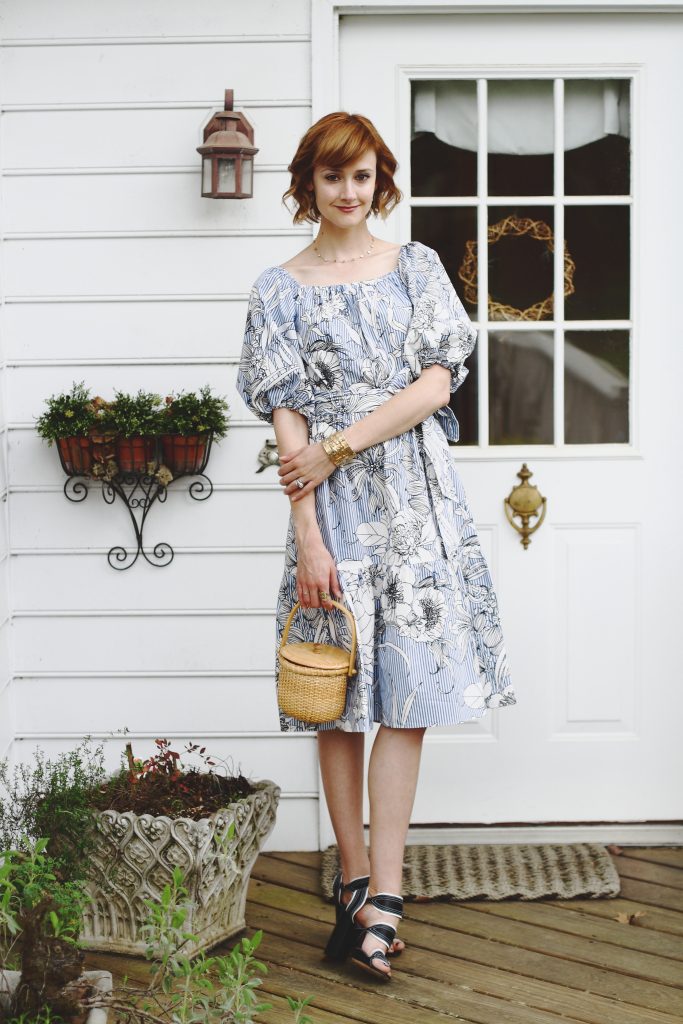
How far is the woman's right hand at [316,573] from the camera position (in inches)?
101

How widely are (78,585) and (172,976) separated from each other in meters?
1.52

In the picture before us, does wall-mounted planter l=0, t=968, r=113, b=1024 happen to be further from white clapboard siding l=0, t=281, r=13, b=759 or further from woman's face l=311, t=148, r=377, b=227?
woman's face l=311, t=148, r=377, b=227

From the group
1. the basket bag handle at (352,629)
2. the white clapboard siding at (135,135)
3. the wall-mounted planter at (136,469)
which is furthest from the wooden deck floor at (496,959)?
the white clapboard siding at (135,135)

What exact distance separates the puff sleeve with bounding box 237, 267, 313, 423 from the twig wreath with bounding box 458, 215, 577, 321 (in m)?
0.85

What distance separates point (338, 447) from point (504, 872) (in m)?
1.29

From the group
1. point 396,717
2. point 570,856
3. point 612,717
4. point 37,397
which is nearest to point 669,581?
point 612,717

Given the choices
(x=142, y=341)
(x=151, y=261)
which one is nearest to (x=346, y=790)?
(x=142, y=341)

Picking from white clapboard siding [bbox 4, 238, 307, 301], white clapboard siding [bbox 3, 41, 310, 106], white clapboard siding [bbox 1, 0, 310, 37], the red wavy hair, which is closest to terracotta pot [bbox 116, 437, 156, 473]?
white clapboard siding [bbox 4, 238, 307, 301]

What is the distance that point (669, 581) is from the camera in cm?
337

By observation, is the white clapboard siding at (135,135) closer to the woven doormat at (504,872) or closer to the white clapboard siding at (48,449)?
the white clapboard siding at (48,449)

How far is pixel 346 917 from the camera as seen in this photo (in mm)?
2662

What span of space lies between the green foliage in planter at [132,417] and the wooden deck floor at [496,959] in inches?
46.0

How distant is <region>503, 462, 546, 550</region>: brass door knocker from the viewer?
3.32m

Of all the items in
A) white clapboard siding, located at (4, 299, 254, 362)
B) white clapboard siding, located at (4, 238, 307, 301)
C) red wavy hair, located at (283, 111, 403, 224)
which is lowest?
white clapboard siding, located at (4, 299, 254, 362)
